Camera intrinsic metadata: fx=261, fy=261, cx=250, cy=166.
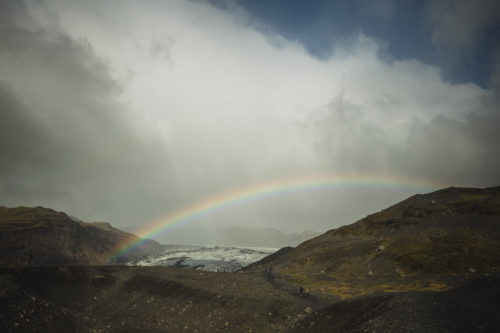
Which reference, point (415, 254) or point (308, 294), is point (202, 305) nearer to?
point (308, 294)

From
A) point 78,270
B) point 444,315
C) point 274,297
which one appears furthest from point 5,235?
point 444,315

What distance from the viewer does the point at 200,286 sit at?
3272 cm

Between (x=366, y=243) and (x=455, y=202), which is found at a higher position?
(x=455, y=202)

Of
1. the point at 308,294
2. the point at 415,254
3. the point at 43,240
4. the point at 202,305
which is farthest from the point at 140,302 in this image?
the point at 43,240

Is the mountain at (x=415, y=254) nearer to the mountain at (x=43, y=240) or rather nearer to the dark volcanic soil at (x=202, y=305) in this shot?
the dark volcanic soil at (x=202, y=305)

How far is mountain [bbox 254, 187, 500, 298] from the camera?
38209 millimetres

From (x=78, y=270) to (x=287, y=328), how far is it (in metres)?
32.9

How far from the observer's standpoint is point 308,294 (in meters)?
31.1

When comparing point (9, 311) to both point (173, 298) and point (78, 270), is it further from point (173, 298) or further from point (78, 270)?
point (78, 270)

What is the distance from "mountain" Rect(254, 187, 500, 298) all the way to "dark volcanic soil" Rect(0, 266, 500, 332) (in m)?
11.8

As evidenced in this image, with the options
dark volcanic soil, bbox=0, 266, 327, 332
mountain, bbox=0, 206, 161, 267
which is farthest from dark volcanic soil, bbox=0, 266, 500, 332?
mountain, bbox=0, 206, 161, 267

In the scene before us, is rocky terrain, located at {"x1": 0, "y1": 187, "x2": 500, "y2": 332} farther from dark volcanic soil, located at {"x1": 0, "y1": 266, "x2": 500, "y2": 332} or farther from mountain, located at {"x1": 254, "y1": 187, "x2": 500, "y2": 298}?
mountain, located at {"x1": 254, "y1": 187, "x2": 500, "y2": 298}

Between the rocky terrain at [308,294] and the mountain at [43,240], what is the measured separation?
130 metres

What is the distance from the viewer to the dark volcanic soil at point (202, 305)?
16.3 meters
